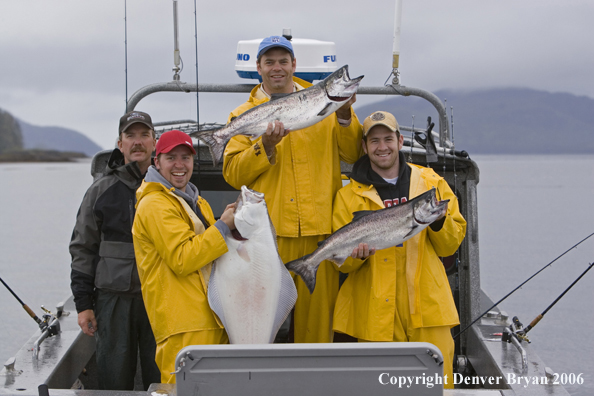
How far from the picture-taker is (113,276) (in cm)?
345

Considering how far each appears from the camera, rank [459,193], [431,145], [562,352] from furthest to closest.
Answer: [562,352], [459,193], [431,145]

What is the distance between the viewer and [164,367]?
9.37ft

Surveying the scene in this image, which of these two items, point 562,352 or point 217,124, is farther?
point 562,352

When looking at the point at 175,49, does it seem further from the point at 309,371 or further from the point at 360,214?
the point at 309,371

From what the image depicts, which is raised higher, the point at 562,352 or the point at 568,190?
the point at 568,190

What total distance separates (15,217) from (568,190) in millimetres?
20805

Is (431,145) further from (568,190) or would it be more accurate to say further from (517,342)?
(568,190)

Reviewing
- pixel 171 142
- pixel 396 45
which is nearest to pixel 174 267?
pixel 171 142

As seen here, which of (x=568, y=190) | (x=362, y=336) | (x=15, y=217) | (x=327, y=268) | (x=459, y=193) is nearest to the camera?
Answer: (x=362, y=336)

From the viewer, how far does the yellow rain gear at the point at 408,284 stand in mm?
3199

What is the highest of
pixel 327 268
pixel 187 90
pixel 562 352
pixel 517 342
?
pixel 187 90

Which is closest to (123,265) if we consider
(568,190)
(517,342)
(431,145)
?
(431,145)

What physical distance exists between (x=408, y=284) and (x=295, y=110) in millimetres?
1177

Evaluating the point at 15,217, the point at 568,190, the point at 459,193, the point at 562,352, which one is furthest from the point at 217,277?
the point at 568,190
